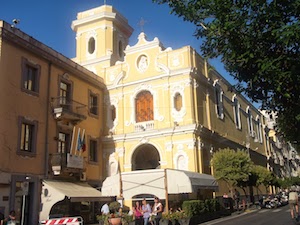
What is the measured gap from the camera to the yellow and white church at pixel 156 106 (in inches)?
996

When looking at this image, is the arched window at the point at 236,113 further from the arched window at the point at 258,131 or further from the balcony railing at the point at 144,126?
the balcony railing at the point at 144,126

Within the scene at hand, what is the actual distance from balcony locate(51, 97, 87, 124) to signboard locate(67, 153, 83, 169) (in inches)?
99.1

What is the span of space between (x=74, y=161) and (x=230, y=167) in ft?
34.8

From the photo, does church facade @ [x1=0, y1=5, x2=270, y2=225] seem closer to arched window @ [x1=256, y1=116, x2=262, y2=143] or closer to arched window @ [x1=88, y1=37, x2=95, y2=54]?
arched window @ [x1=88, y1=37, x2=95, y2=54]

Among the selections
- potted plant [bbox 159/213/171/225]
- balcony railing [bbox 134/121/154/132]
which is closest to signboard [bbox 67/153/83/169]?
balcony railing [bbox 134/121/154/132]

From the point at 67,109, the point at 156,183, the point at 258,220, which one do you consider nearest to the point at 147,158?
the point at 67,109

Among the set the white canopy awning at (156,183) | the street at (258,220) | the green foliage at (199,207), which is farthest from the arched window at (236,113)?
the white canopy awning at (156,183)

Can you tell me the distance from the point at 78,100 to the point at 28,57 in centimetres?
533

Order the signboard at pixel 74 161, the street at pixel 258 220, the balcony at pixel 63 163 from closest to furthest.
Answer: the street at pixel 258 220 < the balcony at pixel 63 163 < the signboard at pixel 74 161

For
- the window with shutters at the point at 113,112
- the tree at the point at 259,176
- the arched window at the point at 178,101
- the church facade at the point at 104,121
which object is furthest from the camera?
the tree at the point at 259,176

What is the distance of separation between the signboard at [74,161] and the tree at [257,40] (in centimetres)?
1430

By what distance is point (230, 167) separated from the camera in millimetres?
24750

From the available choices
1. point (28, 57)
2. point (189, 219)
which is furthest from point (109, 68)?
point (189, 219)

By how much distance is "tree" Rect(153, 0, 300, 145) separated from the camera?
305 inches
